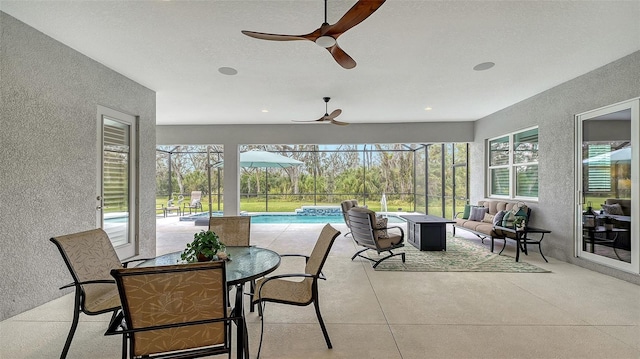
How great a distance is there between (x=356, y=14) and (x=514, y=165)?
5557 mm

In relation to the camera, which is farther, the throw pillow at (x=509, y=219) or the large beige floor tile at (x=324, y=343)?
the throw pillow at (x=509, y=219)

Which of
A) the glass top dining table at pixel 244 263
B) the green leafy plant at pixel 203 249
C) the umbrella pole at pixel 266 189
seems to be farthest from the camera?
the umbrella pole at pixel 266 189

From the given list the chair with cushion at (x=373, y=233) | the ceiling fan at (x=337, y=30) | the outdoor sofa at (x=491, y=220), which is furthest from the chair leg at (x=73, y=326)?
the outdoor sofa at (x=491, y=220)

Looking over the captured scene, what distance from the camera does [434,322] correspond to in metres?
2.52

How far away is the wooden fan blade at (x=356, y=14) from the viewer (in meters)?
1.71

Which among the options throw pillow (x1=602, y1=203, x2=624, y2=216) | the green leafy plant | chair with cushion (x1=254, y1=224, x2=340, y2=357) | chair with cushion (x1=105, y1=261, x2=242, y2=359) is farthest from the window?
chair with cushion (x1=105, y1=261, x2=242, y2=359)

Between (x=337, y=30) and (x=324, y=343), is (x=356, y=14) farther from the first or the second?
(x=324, y=343)

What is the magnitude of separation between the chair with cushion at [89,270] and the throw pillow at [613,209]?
5.60m

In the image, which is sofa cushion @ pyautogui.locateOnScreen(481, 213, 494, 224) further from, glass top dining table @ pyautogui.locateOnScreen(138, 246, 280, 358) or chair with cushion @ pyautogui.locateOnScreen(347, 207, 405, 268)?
glass top dining table @ pyautogui.locateOnScreen(138, 246, 280, 358)

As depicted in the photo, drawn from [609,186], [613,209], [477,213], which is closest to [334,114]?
[477,213]

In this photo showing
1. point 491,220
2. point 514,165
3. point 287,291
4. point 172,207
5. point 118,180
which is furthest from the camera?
point 172,207

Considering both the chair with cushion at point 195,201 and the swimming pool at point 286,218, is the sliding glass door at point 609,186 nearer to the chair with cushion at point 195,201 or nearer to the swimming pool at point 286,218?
the swimming pool at point 286,218

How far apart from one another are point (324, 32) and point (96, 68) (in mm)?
3280

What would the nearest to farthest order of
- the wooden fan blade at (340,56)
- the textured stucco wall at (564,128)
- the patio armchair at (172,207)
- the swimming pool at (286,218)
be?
1. the wooden fan blade at (340,56)
2. the textured stucco wall at (564,128)
3. the swimming pool at (286,218)
4. the patio armchair at (172,207)
